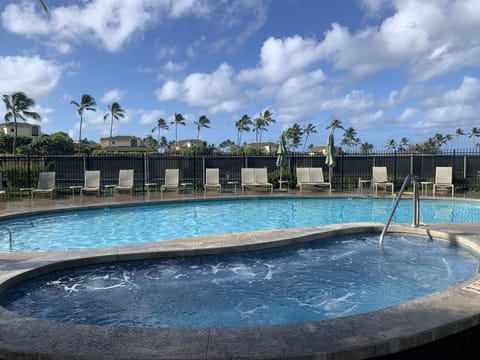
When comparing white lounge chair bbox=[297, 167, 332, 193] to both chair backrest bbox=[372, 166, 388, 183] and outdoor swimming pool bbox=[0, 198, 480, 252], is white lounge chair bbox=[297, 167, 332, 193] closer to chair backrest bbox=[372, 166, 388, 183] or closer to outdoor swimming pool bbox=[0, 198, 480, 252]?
outdoor swimming pool bbox=[0, 198, 480, 252]

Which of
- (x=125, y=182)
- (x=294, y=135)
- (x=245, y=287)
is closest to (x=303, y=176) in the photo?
(x=125, y=182)

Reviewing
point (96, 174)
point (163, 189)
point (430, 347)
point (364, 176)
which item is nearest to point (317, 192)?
point (364, 176)

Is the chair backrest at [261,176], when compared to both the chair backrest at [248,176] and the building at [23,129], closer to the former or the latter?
the chair backrest at [248,176]

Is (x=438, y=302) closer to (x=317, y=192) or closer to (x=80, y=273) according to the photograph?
(x=80, y=273)

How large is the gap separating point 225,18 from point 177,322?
11624mm

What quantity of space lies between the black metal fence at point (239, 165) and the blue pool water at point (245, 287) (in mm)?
9999

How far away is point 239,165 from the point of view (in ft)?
61.3

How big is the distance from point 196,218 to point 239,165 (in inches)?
330

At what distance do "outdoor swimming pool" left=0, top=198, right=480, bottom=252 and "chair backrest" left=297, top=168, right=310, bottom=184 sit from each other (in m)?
1.78

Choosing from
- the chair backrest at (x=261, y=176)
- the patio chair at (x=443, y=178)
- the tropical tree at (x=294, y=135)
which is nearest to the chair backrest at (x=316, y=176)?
the chair backrest at (x=261, y=176)

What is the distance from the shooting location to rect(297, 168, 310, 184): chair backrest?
15313 millimetres

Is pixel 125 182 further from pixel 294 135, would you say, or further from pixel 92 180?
pixel 294 135

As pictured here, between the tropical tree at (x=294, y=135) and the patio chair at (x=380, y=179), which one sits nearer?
the patio chair at (x=380, y=179)

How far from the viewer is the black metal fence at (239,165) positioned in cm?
1480
